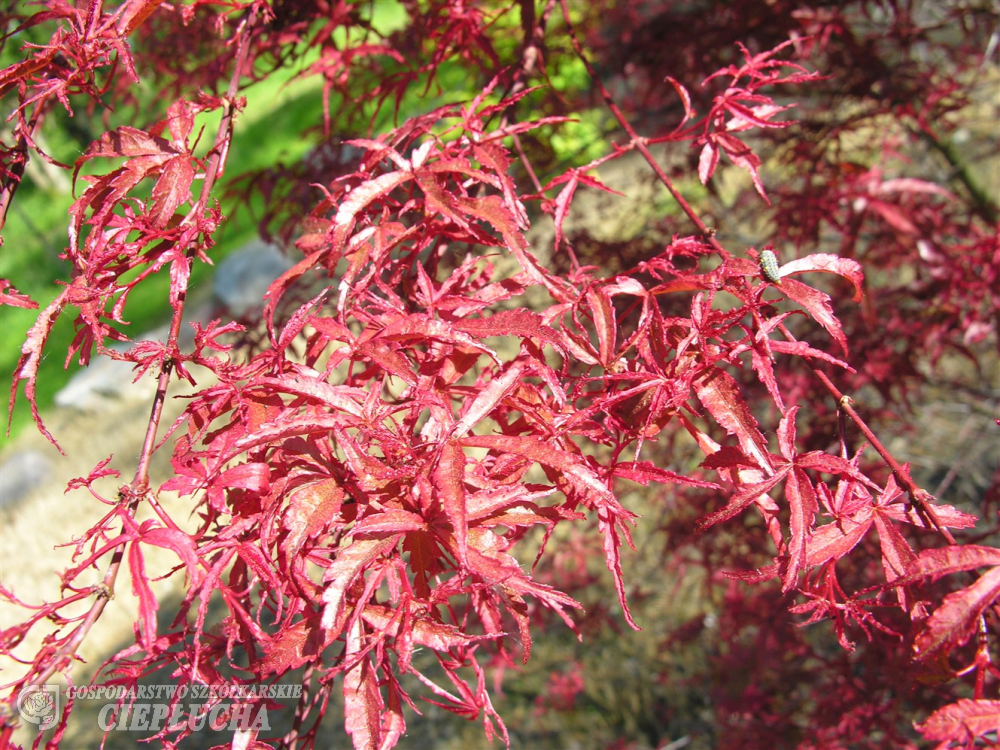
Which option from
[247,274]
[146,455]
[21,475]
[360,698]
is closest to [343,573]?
[360,698]

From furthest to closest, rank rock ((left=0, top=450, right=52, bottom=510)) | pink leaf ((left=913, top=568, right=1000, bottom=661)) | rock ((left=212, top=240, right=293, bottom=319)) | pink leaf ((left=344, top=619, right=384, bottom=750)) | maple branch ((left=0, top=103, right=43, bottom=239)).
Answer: rock ((left=212, top=240, right=293, bottom=319)) → rock ((left=0, top=450, right=52, bottom=510)) → maple branch ((left=0, top=103, right=43, bottom=239)) → pink leaf ((left=344, top=619, right=384, bottom=750)) → pink leaf ((left=913, top=568, right=1000, bottom=661))

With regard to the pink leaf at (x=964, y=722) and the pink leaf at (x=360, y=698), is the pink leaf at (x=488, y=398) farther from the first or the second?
the pink leaf at (x=964, y=722)

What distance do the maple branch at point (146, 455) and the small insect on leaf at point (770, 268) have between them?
0.65 m

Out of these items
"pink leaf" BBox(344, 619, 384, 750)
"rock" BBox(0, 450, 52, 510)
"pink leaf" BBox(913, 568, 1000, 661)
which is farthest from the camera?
"rock" BBox(0, 450, 52, 510)

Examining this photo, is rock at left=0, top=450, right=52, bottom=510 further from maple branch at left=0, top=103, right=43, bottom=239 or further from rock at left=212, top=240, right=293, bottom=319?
maple branch at left=0, top=103, right=43, bottom=239

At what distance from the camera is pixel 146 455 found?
0.79m

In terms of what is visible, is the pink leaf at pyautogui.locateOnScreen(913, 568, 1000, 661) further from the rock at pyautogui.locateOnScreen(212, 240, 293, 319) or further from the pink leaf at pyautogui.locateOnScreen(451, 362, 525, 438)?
the rock at pyautogui.locateOnScreen(212, 240, 293, 319)

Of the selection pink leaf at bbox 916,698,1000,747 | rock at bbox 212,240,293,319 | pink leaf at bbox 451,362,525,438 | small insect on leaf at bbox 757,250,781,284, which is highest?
small insect on leaf at bbox 757,250,781,284

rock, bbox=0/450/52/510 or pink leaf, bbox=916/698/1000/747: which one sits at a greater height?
pink leaf, bbox=916/698/1000/747

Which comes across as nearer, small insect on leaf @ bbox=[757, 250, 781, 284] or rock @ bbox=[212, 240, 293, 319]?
small insect on leaf @ bbox=[757, 250, 781, 284]

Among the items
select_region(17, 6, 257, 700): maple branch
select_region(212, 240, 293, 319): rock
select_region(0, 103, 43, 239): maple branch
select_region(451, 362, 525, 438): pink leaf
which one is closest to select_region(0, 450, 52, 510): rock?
select_region(212, 240, 293, 319): rock

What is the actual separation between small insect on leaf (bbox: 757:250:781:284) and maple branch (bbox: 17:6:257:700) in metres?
0.65

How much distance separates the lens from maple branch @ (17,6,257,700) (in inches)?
27.1

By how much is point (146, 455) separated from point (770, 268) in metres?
0.71
